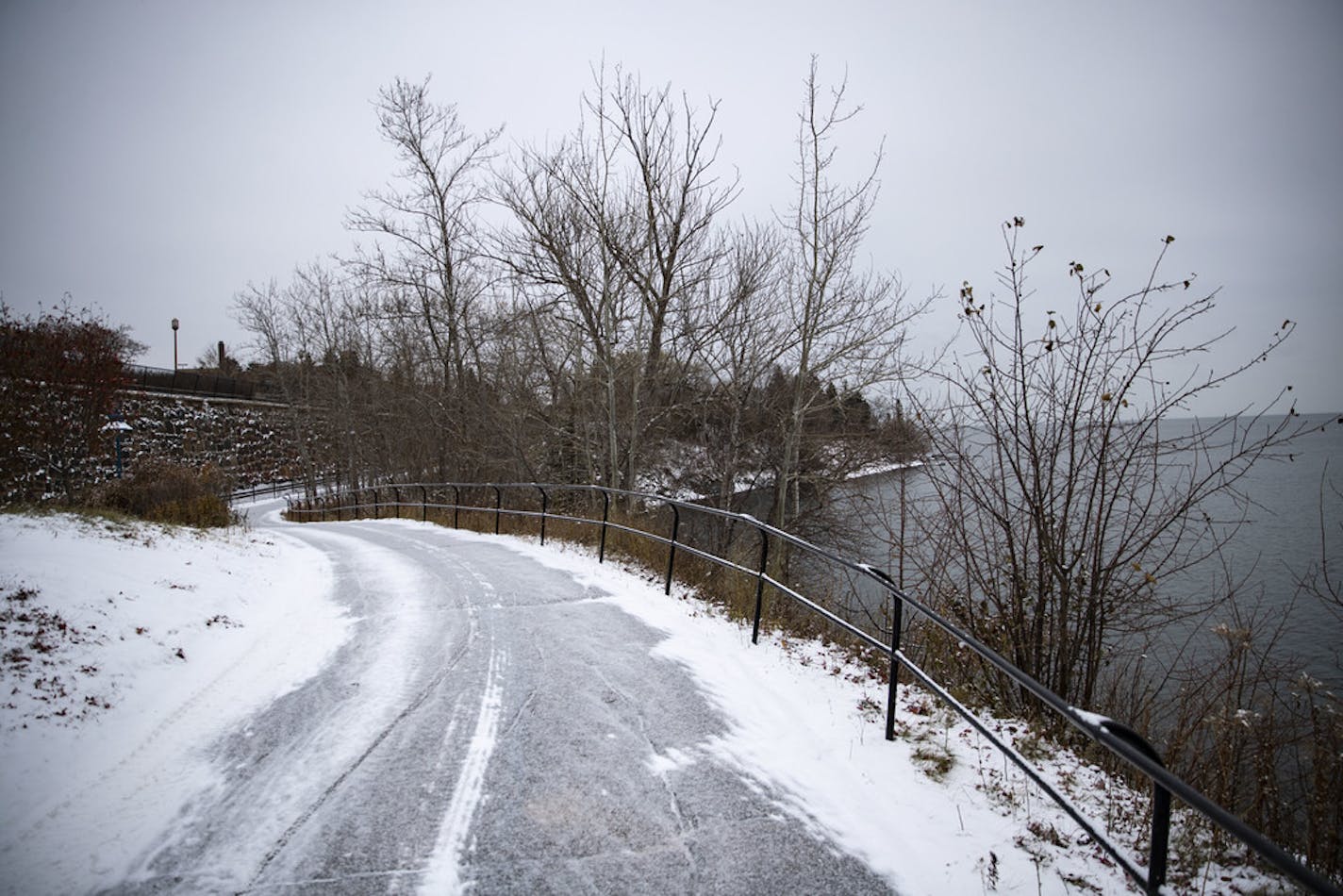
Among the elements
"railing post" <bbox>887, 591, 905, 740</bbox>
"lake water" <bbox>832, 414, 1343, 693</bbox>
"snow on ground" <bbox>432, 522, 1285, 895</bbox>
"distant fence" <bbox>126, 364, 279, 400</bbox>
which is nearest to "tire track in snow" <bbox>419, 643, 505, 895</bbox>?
"snow on ground" <bbox>432, 522, 1285, 895</bbox>

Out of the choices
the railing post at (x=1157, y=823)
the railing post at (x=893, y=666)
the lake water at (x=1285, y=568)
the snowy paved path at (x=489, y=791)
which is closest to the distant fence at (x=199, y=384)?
the snowy paved path at (x=489, y=791)

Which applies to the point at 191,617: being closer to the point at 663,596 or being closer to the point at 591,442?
the point at 663,596

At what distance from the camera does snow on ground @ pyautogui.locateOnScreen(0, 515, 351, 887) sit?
3012 millimetres

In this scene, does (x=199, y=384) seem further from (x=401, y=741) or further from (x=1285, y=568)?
(x=1285, y=568)

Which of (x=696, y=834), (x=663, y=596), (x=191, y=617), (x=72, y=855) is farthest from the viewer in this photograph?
(x=663, y=596)

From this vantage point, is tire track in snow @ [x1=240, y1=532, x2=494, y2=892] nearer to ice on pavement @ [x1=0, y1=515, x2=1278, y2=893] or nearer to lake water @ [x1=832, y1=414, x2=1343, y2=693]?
ice on pavement @ [x1=0, y1=515, x2=1278, y2=893]

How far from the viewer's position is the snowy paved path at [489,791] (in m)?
2.64

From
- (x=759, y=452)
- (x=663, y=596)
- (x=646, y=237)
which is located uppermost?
(x=646, y=237)

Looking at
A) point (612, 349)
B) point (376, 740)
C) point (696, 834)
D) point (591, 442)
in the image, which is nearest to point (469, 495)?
point (591, 442)

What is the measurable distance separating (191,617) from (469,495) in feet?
52.5

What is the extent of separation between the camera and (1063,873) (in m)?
2.68

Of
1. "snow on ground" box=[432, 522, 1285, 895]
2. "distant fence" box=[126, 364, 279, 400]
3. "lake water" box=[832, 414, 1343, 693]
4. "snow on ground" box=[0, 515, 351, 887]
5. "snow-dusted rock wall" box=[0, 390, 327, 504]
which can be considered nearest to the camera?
"snow on ground" box=[432, 522, 1285, 895]

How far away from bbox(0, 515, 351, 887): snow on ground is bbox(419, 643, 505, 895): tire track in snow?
128 cm

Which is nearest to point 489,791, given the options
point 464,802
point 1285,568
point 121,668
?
point 464,802
